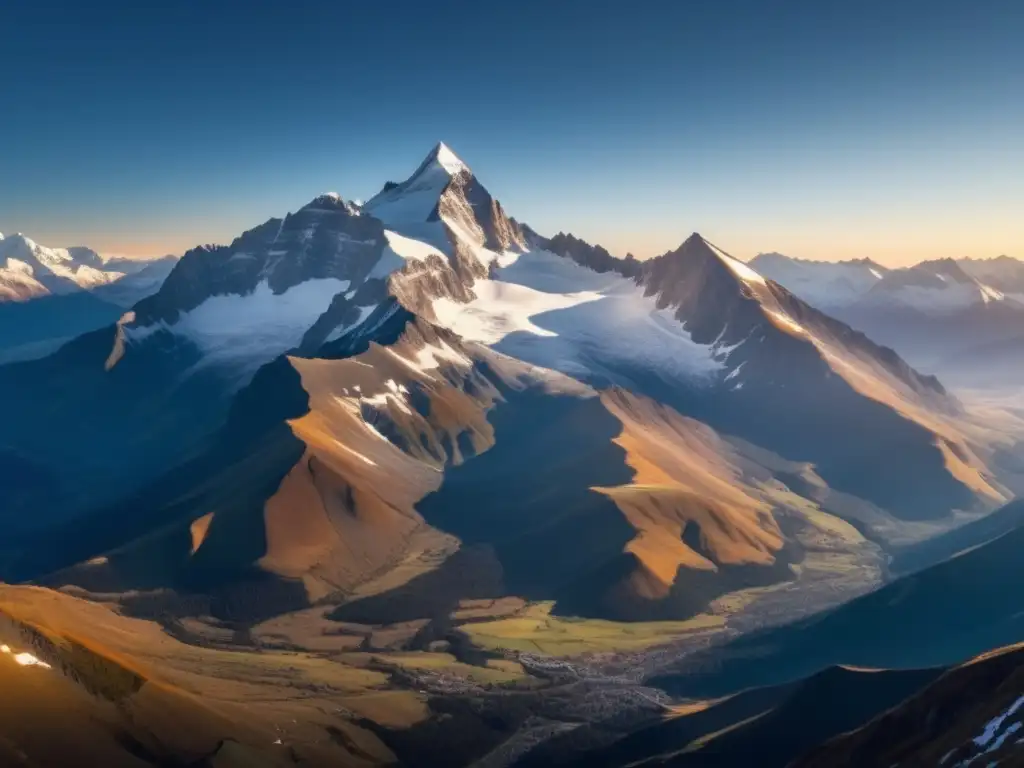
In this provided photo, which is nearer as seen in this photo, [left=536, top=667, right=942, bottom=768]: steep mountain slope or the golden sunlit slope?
the golden sunlit slope

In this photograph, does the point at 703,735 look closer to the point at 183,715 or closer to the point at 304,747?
the point at 304,747

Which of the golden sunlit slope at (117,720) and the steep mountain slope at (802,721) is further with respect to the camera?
the steep mountain slope at (802,721)

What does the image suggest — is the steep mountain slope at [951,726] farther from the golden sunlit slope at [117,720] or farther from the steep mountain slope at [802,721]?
the golden sunlit slope at [117,720]

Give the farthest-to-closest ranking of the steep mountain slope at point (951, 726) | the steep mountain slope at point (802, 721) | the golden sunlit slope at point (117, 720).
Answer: the steep mountain slope at point (802, 721), the golden sunlit slope at point (117, 720), the steep mountain slope at point (951, 726)

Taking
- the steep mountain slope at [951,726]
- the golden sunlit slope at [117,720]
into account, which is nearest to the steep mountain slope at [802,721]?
the steep mountain slope at [951,726]

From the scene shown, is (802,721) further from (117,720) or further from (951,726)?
(117,720)

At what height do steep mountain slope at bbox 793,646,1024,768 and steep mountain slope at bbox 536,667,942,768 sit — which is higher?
steep mountain slope at bbox 793,646,1024,768

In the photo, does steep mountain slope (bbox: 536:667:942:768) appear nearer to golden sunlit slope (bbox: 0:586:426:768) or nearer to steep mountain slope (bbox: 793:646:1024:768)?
steep mountain slope (bbox: 793:646:1024:768)

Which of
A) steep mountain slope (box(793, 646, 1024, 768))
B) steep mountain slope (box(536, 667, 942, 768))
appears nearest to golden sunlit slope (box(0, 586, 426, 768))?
steep mountain slope (box(536, 667, 942, 768))

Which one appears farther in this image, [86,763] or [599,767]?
[599,767]

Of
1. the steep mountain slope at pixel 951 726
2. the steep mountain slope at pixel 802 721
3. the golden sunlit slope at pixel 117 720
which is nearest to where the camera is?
the steep mountain slope at pixel 951 726

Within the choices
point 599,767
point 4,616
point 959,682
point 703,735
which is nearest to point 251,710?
point 4,616
